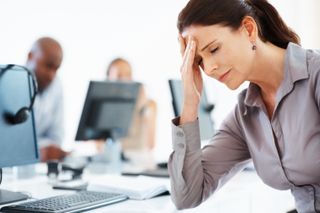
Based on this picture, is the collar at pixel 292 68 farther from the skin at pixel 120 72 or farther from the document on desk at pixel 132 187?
the skin at pixel 120 72

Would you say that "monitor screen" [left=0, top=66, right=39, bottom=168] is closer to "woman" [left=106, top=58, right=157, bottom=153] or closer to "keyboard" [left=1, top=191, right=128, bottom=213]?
"keyboard" [left=1, top=191, right=128, bottom=213]

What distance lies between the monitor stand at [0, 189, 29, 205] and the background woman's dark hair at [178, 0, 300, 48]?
0.72 metres

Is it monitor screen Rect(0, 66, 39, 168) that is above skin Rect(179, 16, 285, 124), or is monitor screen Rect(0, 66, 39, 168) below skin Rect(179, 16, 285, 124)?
below

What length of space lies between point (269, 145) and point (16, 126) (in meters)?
0.82

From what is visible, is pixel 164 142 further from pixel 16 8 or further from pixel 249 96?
pixel 249 96

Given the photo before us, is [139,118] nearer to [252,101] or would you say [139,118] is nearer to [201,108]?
[201,108]

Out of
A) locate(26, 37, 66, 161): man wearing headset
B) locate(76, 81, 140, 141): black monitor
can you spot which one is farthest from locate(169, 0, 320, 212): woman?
locate(26, 37, 66, 161): man wearing headset

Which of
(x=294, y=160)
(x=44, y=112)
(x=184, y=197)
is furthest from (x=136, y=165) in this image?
(x=294, y=160)

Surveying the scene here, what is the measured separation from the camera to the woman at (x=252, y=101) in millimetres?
1373

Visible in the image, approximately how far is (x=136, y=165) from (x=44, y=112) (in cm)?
74

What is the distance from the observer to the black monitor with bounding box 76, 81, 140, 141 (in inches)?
93.2

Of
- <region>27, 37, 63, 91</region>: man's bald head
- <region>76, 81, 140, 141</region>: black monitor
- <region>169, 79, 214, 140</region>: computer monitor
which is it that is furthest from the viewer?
<region>27, 37, 63, 91</region>: man's bald head

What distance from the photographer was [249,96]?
155 centimetres

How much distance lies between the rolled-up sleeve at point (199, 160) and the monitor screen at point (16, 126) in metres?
0.50
